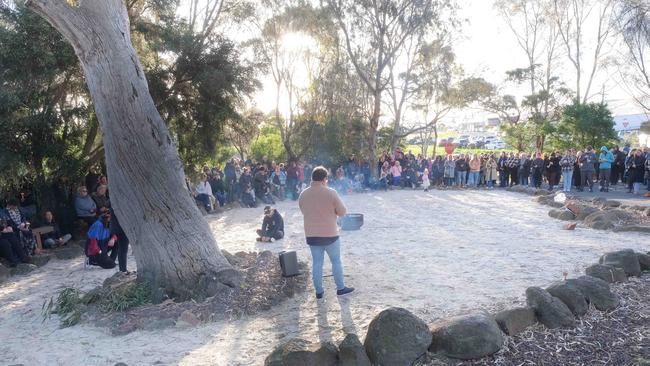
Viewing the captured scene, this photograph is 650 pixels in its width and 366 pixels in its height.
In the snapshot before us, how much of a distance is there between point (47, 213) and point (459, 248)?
841 centimetres

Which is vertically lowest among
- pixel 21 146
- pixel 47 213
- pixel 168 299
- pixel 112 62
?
pixel 168 299

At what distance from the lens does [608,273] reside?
6195 millimetres

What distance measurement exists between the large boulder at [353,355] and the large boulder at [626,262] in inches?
163

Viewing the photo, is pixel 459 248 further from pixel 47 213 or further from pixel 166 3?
pixel 166 3

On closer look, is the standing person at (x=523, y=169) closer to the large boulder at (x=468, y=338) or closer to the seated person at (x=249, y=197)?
the seated person at (x=249, y=197)

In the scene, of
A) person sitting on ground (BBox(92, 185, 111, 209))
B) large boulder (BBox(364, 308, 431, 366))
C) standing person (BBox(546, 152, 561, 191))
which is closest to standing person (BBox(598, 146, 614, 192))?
standing person (BBox(546, 152, 561, 191))

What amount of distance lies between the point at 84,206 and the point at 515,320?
964cm

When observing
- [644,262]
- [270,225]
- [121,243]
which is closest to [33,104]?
[121,243]

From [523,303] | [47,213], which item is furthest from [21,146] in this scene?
[523,303]

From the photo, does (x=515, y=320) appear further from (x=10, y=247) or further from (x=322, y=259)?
(x=10, y=247)

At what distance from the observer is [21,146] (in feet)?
33.3

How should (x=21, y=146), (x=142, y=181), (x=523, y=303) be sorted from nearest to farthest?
(x=523, y=303), (x=142, y=181), (x=21, y=146)

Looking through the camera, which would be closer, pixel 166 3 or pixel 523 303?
pixel 523 303

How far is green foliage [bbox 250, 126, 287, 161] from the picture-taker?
29828 mm
